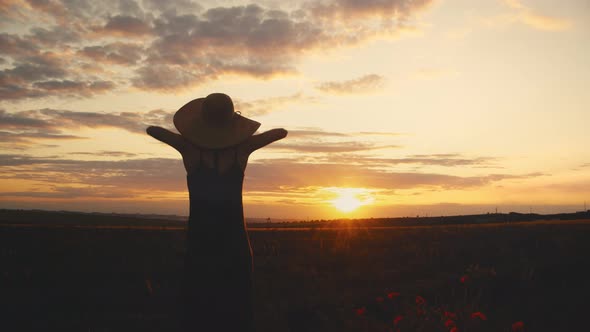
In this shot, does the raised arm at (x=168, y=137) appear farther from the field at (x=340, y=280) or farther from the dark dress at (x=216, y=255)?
the field at (x=340, y=280)

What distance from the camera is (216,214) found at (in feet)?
Answer: 17.9

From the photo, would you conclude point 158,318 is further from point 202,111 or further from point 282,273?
point 202,111

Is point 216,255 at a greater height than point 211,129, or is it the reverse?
point 211,129

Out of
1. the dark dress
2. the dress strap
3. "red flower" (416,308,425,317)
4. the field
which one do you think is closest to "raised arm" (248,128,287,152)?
the dark dress

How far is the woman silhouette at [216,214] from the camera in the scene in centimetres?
545

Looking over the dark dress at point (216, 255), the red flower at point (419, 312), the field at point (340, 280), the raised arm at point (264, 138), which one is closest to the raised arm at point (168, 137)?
the dark dress at point (216, 255)

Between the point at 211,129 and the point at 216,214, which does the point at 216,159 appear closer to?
the point at 211,129

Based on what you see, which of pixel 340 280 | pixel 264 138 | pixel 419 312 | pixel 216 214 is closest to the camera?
pixel 216 214

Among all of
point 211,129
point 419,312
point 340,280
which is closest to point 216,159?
point 211,129

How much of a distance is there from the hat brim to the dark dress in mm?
148

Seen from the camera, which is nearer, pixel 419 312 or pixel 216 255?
pixel 216 255

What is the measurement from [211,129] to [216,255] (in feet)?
4.55

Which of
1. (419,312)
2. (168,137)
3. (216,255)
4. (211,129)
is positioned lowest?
(419,312)

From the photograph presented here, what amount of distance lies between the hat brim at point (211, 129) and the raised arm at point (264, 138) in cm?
9
